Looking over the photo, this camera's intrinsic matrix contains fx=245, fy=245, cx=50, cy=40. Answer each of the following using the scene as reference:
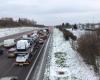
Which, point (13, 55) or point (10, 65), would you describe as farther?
Answer: point (13, 55)

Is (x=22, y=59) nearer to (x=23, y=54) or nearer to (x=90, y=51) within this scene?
(x=23, y=54)

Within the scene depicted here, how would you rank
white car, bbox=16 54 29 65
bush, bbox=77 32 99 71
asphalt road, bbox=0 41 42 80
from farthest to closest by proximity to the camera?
white car, bbox=16 54 29 65, bush, bbox=77 32 99 71, asphalt road, bbox=0 41 42 80

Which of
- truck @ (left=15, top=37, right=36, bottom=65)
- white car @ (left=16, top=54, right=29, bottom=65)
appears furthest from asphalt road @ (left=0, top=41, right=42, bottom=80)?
truck @ (left=15, top=37, right=36, bottom=65)

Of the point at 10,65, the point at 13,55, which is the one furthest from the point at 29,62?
the point at 13,55

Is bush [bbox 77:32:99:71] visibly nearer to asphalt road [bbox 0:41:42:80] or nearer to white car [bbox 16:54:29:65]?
asphalt road [bbox 0:41:42:80]

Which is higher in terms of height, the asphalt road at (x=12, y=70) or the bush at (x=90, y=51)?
the bush at (x=90, y=51)

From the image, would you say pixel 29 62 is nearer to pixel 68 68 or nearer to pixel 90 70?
pixel 68 68

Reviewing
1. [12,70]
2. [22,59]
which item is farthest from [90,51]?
[12,70]

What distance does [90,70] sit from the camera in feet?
96.7

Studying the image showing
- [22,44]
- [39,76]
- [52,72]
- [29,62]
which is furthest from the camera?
[22,44]

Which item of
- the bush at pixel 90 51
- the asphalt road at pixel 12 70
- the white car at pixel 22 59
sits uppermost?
the bush at pixel 90 51

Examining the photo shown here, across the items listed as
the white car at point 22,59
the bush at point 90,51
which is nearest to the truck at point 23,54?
the white car at point 22,59

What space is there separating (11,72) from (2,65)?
5.81 meters

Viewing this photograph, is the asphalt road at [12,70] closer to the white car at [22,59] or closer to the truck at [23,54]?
the white car at [22,59]
